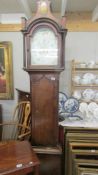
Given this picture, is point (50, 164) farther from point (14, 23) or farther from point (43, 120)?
point (14, 23)

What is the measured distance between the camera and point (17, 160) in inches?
70.3

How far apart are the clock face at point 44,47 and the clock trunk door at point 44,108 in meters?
0.14

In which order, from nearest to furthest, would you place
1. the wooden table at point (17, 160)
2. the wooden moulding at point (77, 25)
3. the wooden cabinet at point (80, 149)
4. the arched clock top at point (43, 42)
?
the wooden table at point (17, 160) → the arched clock top at point (43, 42) → the wooden cabinet at point (80, 149) → the wooden moulding at point (77, 25)

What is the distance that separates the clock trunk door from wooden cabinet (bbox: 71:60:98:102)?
3.10 feet

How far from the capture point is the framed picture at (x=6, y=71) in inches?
133

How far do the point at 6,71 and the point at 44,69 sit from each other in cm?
142

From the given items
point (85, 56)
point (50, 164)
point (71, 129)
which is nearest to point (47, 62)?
point (71, 129)

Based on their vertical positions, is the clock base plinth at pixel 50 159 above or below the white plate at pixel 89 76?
below

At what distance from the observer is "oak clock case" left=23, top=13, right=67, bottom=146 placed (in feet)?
6.93

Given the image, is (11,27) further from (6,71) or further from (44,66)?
(44,66)

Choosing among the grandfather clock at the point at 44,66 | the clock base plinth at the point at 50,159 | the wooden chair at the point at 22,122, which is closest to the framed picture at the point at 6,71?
the wooden chair at the point at 22,122

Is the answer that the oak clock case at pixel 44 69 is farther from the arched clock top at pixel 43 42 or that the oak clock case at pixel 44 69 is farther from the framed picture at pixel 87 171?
the framed picture at pixel 87 171

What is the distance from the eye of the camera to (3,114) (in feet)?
11.6

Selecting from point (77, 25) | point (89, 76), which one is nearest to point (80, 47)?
point (77, 25)
